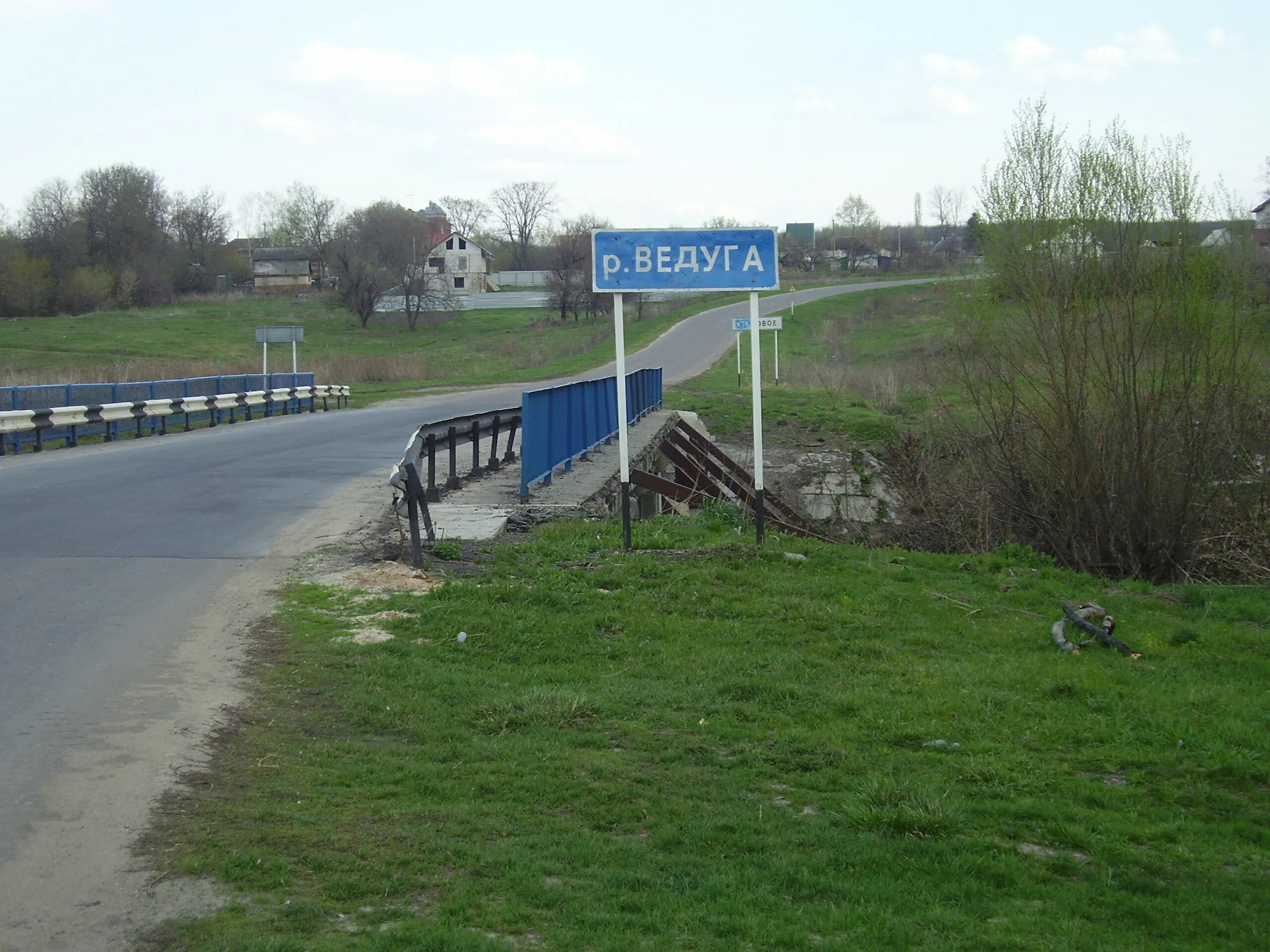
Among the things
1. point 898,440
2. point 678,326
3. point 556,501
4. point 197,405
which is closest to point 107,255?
point 678,326

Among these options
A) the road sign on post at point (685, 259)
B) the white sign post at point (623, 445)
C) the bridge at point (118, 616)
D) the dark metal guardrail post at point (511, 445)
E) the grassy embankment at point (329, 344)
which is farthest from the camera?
the grassy embankment at point (329, 344)

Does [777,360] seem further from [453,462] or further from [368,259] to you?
[368,259]

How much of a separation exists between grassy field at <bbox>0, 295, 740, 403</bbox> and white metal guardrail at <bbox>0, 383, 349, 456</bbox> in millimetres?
5090

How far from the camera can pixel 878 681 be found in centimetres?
755

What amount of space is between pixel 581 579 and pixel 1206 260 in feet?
28.6

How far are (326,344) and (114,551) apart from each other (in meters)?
73.8

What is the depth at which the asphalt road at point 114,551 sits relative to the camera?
628cm

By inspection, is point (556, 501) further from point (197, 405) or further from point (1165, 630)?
point (197, 405)

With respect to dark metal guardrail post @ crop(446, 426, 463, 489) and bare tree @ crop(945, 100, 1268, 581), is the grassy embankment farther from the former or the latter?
bare tree @ crop(945, 100, 1268, 581)

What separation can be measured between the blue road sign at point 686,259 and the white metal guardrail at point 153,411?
13.5 metres

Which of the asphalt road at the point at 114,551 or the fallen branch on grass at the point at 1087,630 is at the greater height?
the asphalt road at the point at 114,551

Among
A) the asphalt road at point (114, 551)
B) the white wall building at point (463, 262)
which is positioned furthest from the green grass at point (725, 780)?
the white wall building at point (463, 262)

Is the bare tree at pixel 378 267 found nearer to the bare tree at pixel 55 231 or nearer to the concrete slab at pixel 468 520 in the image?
the bare tree at pixel 55 231

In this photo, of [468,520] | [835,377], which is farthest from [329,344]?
[468,520]
